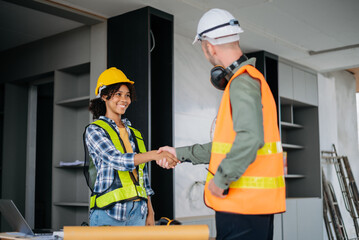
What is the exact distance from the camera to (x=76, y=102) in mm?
4848

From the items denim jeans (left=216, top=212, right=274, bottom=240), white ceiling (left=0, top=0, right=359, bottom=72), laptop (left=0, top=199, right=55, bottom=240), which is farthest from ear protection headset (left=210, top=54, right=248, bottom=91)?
white ceiling (left=0, top=0, right=359, bottom=72)

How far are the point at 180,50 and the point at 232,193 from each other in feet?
12.1

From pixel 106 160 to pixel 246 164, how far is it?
106 centimetres

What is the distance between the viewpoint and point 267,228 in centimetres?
177

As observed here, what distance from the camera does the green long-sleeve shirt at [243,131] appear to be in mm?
1688

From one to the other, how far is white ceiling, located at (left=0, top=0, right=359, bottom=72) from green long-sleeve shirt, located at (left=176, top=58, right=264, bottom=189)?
2.67 m

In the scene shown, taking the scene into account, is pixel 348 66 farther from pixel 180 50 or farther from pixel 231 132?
pixel 231 132

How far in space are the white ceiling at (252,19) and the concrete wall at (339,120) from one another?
1564 mm

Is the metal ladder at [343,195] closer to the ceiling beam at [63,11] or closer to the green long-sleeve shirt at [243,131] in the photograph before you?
the ceiling beam at [63,11]

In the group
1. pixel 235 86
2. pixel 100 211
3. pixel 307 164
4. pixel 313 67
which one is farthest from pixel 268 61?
pixel 235 86

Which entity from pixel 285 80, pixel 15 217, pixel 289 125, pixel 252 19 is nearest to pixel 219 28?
pixel 15 217

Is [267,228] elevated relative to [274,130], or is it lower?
lower

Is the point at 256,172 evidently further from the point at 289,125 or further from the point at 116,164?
Answer: the point at 289,125

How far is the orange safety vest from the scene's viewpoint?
1763 millimetres
